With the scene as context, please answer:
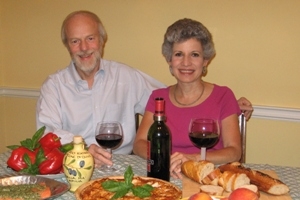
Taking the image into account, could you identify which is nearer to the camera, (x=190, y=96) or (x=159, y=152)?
(x=159, y=152)

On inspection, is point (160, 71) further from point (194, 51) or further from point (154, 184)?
point (154, 184)

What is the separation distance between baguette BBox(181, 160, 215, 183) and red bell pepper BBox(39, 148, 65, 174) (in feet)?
1.55

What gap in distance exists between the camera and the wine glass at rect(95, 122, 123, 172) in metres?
1.73

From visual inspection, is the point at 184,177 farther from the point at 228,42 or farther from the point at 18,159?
the point at 228,42

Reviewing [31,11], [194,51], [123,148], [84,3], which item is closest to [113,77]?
[123,148]

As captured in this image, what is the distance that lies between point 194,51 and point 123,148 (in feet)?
2.36

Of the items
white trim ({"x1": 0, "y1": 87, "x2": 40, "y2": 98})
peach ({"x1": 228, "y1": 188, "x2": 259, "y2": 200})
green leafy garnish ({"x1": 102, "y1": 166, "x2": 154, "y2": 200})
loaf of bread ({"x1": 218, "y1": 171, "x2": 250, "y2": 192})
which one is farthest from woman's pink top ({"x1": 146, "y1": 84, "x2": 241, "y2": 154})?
white trim ({"x1": 0, "y1": 87, "x2": 40, "y2": 98})

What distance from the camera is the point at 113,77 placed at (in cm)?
252

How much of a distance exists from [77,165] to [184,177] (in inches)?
15.9

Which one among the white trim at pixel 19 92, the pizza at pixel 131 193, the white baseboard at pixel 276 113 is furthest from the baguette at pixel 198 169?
the white trim at pixel 19 92

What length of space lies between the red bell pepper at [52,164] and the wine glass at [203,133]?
51cm

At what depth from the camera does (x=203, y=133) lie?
5.50 feet

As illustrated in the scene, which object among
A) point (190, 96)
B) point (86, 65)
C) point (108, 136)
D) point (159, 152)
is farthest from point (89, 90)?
point (159, 152)

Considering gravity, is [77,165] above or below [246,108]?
below
